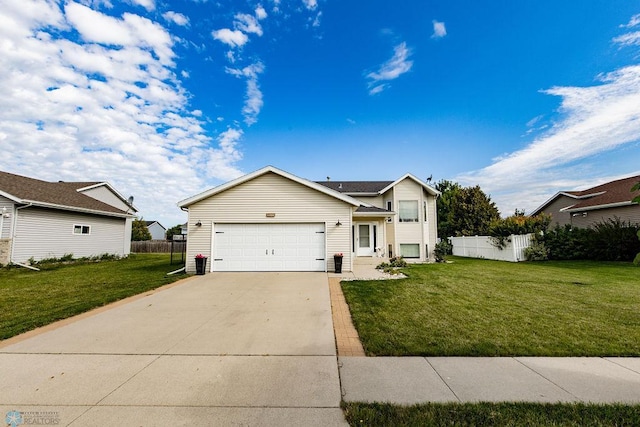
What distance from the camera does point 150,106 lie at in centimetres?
1260

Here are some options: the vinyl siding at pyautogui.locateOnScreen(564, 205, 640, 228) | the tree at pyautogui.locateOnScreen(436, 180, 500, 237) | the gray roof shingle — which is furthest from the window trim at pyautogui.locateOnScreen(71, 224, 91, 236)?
the vinyl siding at pyautogui.locateOnScreen(564, 205, 640, 228)

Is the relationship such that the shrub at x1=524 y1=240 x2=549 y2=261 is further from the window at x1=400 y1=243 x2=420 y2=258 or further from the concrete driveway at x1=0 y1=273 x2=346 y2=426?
the concrete driveway at x1=0 y1=273 x2=346 y2=426

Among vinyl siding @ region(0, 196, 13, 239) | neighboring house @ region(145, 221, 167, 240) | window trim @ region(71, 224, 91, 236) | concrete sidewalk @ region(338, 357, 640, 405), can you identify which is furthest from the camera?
neighboring house @ region(145, 221, 167, 240)

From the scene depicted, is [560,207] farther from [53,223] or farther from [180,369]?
[53,223]

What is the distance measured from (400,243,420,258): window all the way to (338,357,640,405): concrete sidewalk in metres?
14.7

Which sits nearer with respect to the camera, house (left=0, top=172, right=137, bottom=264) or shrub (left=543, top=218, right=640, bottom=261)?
house (left=0, top=172, right=137, bottom=264)

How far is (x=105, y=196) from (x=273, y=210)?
63.9 ft

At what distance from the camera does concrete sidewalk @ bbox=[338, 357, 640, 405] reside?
2945 millimetres

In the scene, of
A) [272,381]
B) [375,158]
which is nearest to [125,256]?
[375,158]

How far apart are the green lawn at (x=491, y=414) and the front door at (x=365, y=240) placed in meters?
15.2

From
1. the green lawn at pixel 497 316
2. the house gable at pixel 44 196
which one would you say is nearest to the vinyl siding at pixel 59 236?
the house gable at pixel 44 196

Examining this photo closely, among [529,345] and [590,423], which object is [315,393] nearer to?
[590,423]

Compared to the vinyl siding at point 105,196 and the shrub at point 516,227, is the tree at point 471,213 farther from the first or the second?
the vinyl siding at point 105,196

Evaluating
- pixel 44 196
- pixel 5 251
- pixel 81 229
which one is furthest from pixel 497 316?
pixel 81 229
